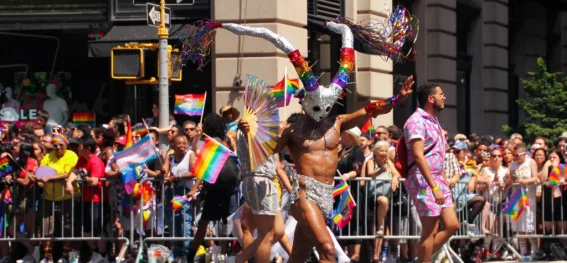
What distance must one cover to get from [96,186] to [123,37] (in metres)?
4.99

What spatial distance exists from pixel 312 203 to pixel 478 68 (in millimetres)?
18843

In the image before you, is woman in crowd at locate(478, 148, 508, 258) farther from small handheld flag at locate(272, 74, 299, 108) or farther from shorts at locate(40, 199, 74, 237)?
shorts at locate(40, 199, 74, 237)

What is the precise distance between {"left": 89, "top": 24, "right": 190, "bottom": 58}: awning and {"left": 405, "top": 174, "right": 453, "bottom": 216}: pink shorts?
25.6ft

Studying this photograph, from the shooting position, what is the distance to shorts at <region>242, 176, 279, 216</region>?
1373 centimetres

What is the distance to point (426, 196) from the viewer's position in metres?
13.0

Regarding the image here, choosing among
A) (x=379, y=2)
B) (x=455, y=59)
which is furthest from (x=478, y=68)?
(x=379, y=2)

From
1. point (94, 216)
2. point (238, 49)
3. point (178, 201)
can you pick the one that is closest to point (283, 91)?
point (178, 201)

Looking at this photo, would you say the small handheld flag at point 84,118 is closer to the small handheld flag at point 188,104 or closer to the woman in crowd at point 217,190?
the small handheld flag at point 188,104

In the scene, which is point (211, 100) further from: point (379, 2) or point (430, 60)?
point (430, 60)

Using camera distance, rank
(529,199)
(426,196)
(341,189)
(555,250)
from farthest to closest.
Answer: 1. (529,199)
2. (555,250)
3. (341,189)
4. (426,196)

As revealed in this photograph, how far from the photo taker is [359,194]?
16.6 meters

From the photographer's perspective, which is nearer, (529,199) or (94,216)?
(94,216)

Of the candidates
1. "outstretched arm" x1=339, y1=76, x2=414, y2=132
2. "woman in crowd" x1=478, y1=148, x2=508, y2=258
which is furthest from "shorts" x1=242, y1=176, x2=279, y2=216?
"woman in crowd" x1=478, y1=148, x2=508, y2=258

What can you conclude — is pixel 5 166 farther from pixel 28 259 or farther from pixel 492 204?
pixel 492 204
